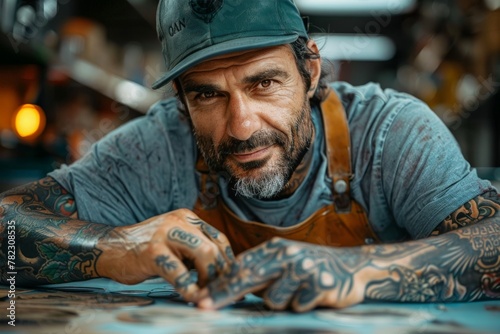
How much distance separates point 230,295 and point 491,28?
374 centimetres

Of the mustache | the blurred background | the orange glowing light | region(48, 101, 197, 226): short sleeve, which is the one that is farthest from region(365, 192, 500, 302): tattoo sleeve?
the orange glowing light

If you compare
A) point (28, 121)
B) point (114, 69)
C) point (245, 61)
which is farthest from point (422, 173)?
point (114, 69)

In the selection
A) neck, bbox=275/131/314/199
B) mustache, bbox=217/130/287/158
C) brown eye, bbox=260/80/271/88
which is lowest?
neck, bbox=275/131/314/199

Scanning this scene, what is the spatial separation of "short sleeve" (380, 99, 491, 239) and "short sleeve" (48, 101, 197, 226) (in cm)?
57

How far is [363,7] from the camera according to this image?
295 inches

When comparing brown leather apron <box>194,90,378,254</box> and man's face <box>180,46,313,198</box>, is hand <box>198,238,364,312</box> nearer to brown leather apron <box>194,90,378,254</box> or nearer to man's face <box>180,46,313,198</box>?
man's face <box>180,46,313,198</box>

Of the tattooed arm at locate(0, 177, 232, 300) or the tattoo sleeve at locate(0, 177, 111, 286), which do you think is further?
the tattoo sleeve at locate(0, 177, 111, 286)

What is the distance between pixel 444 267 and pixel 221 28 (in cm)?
73

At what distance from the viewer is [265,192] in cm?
162

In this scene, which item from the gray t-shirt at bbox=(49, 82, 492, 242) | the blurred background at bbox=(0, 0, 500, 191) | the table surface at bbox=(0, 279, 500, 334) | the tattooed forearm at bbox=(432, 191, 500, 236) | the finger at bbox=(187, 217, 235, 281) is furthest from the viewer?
the blurred background at bbox=(0, 0, 500, 191)

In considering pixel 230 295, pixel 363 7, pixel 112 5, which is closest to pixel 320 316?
pixel 230 295

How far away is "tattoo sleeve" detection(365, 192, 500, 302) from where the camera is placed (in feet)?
4.00

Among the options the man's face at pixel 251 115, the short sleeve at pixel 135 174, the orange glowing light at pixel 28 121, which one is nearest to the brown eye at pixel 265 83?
the man's face at pixel 251 115

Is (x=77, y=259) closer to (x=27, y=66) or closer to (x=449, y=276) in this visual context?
(x=449, y=276)
